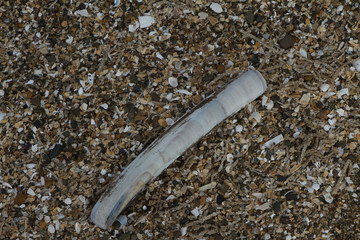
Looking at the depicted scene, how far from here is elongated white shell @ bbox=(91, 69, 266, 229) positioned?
210 cm

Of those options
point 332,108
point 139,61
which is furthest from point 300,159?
point 139,61

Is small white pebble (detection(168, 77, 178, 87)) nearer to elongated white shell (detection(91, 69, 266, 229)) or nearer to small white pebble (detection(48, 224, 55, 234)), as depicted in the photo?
elongated white shell (detection(91, 69, 266, 229))

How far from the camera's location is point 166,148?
2.09 meters

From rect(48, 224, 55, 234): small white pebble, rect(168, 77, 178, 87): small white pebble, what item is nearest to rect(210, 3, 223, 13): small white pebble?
rect(168, 77, 178, 87): small white pebble

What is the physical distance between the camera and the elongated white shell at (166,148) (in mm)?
2098

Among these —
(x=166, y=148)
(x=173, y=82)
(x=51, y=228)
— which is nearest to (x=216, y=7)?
(x=173, y=82)

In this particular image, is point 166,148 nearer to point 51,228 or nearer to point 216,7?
point 51,228

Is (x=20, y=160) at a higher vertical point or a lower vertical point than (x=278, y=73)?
lower

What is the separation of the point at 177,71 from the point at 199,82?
0.48ft

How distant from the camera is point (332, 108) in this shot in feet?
7.52

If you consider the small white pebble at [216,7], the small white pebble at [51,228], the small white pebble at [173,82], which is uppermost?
the small white pebble at [216,7]

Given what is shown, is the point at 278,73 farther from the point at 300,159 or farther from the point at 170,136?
the point at 170,136

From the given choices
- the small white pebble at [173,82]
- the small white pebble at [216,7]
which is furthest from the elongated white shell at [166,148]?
the small white pebble at [216,7]

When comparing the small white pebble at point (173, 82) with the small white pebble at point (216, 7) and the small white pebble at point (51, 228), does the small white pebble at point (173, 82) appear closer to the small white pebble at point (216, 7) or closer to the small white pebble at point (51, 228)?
the small white pebble at point (216, 7)
